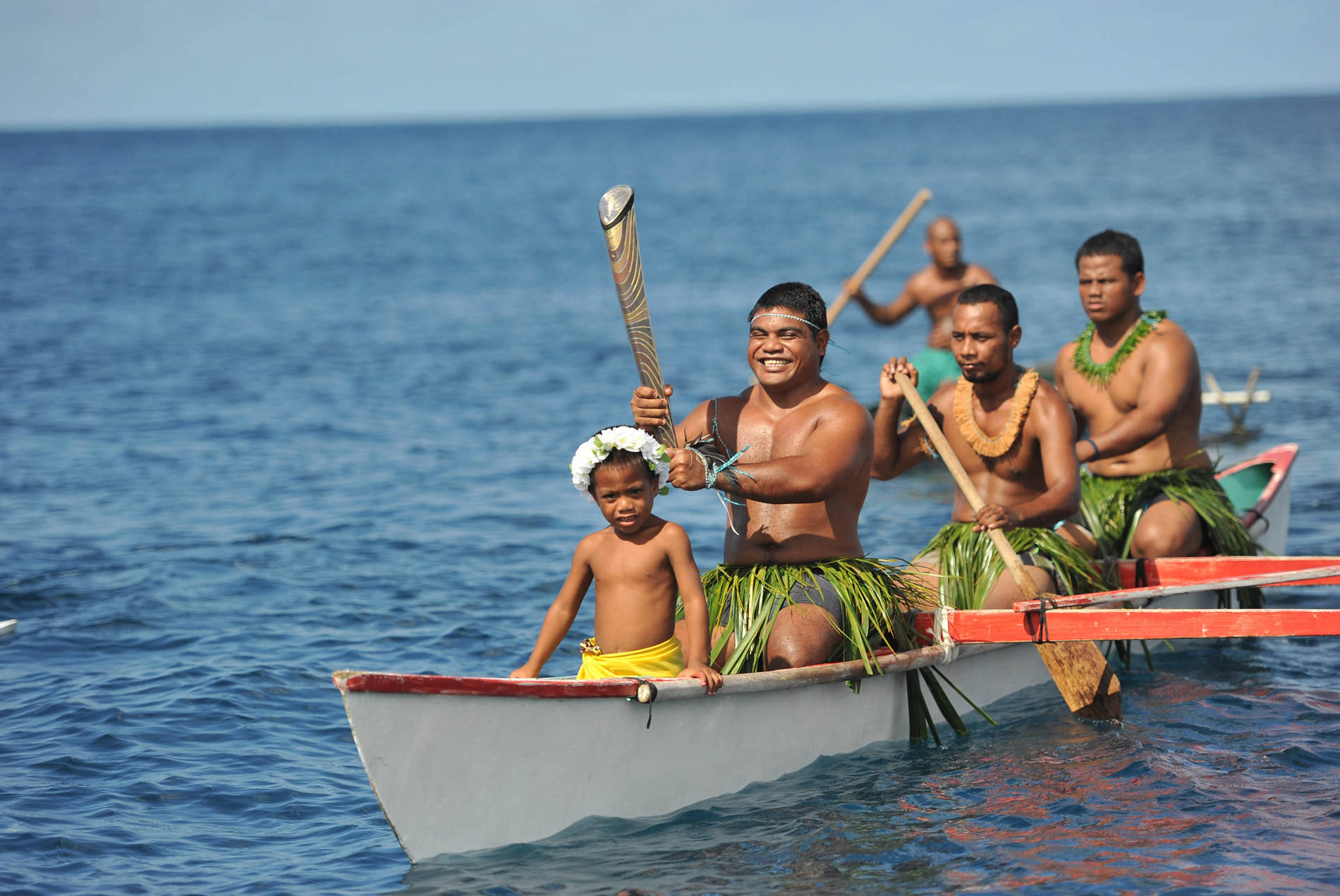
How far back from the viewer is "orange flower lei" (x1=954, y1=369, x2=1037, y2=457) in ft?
21.2

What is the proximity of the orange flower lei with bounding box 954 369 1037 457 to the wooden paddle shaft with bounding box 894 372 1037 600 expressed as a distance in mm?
267

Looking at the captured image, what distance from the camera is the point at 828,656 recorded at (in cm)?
564

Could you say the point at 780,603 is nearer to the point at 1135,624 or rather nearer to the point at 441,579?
the point at 1135,624

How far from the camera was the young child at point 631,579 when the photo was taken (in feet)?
16.2

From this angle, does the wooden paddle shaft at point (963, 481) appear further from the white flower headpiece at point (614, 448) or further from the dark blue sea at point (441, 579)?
the white flower headpiece at point (614, 448)

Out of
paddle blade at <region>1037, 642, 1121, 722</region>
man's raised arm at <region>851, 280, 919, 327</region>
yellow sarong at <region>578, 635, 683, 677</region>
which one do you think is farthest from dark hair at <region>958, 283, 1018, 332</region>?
man's raised arm at <region>851, 280, 919, 327</region>

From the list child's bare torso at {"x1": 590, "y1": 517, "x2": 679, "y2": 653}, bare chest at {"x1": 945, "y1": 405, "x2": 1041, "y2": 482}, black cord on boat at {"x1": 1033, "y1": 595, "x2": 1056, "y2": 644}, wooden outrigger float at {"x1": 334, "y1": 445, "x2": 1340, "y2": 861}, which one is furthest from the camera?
bare chest at {"x1": 945, "y1": 405, "x2": 1041, "y2": 482}

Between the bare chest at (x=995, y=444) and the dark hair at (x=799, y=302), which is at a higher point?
the dark hair at (x=799, y=302)

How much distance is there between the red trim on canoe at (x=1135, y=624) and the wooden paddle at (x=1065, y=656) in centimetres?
41

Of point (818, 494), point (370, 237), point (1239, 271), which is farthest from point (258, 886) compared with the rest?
point (370, 237)

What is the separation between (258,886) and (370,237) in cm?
4350

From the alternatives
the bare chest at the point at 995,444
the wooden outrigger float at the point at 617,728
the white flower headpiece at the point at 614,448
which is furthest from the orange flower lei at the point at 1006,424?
the white flower headpiece at the point at 614,448

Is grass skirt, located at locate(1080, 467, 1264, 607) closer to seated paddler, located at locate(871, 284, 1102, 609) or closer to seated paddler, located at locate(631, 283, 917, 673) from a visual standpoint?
seated paddler, located at locate(871, 284, 1102, 609)

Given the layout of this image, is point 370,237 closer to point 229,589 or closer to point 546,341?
point 546,341
